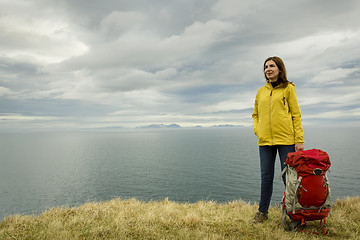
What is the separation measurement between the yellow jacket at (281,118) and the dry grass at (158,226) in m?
1.80

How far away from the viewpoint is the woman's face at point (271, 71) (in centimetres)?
460

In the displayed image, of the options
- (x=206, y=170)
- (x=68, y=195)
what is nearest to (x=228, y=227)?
(x=68, y=195)

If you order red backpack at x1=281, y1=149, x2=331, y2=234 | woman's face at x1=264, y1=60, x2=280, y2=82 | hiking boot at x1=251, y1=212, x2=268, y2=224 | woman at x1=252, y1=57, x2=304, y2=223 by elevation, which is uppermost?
woman's face at x1=264, y1=60, x2=280, y2=82

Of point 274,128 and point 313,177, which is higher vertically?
point 274,128

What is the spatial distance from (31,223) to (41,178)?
178ft

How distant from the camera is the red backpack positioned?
13.2 ft

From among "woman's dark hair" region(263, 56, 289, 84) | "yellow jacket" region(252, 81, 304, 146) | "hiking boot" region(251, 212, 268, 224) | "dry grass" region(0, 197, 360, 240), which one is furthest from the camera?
"hiking boot" region(251, 212, 268, 224)

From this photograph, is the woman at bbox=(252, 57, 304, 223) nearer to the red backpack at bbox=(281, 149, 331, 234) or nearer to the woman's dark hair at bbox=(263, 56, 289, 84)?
the woman's dark hair at bbox=(263, 56, 289, 84)

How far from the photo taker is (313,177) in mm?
4023

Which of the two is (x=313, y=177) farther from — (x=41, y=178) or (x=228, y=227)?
Result: (x=41, y=178)

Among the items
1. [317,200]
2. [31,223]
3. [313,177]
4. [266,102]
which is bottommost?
[31,223]

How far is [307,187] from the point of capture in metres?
4.05

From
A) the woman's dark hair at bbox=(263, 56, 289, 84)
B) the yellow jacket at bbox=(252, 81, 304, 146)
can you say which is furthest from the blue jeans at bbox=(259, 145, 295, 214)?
the woman's dark hair at bbox=(263, 56, 289, 84)

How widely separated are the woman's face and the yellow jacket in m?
0.21
